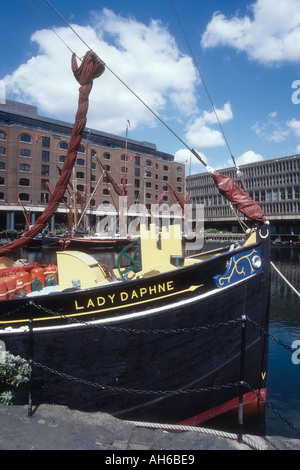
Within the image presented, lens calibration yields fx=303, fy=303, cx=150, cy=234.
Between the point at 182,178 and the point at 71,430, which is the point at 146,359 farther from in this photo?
the point at 182,178

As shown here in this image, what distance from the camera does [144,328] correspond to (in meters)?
5.71

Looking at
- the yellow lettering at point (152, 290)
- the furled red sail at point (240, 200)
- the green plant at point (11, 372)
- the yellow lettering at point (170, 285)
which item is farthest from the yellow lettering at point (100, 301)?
the furled red sail at point (240, 200)

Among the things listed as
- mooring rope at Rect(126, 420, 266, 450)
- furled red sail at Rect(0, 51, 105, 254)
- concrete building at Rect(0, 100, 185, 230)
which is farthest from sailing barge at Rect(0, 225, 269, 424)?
concrete building at Rect(0, 100, 185, 230)

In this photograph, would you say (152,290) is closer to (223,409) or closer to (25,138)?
(223,409)

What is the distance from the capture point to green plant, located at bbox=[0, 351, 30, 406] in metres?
4.83

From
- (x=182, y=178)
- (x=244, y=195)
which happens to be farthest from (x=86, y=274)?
(x=182, y=178)

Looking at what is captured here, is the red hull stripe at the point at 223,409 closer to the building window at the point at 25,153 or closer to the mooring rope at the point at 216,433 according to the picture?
the mooring rope at the point at 216,433

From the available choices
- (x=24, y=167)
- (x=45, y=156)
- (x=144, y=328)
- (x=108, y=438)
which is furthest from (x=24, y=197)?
(x=108, y=438)

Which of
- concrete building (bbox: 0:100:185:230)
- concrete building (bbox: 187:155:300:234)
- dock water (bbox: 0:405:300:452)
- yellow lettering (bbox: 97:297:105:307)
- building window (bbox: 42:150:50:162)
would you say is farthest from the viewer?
concrete building (bbox: 187:155:300:234)

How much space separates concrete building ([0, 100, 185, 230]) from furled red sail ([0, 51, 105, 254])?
134 ft

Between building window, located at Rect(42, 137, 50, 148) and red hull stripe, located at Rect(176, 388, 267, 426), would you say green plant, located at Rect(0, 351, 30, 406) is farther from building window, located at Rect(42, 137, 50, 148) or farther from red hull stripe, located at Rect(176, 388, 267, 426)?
building window, located at Rect(42, 137, 50, 148)

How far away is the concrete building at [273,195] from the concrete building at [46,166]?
35.0 meters

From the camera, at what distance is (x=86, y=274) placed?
6.83 metres
